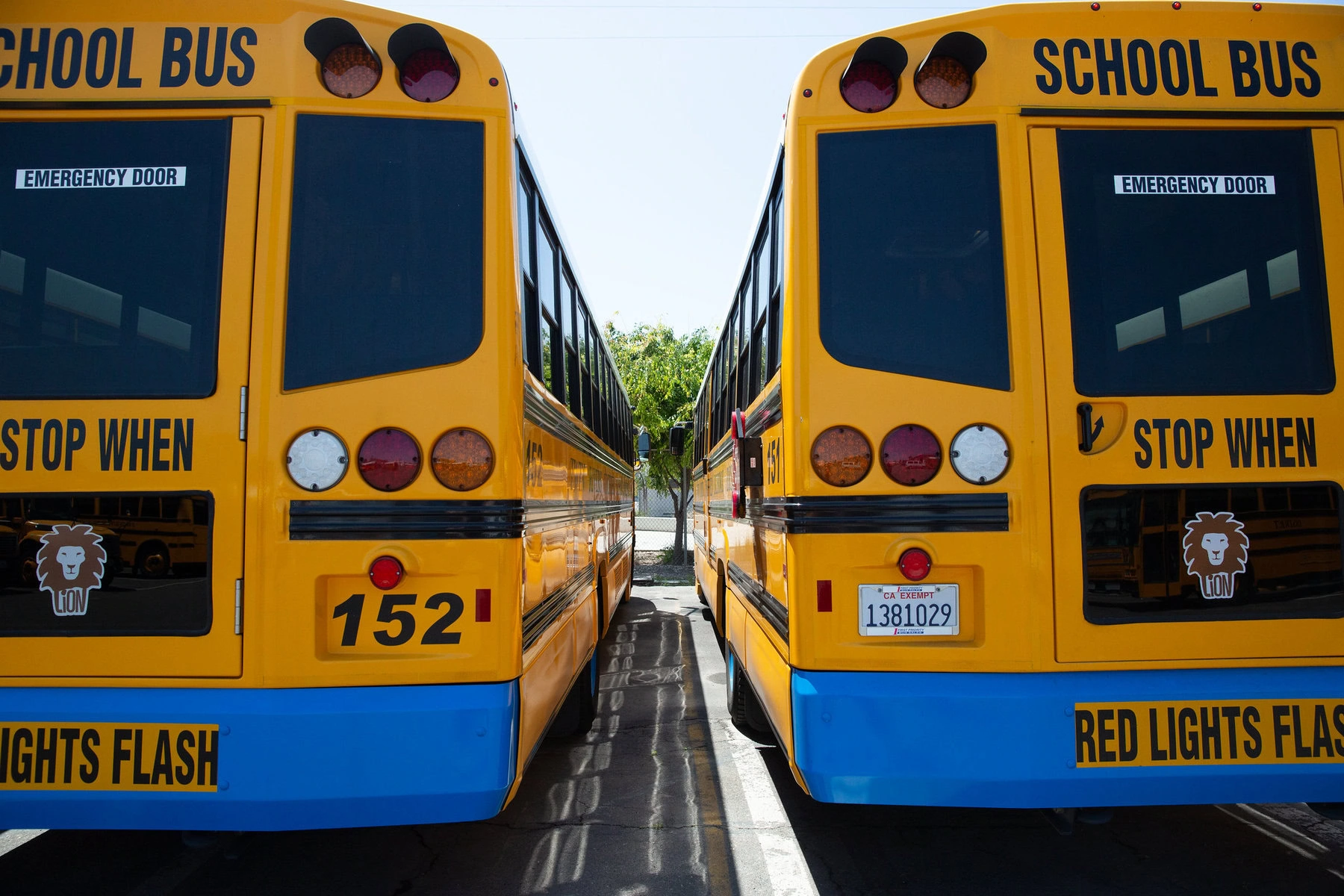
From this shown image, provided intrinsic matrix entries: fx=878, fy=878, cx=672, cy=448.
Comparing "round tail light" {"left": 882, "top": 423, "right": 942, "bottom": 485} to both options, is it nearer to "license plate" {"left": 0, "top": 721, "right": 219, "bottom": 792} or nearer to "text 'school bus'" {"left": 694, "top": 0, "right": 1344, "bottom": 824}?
"text 'school bus'" {"left": 694, "top": 0, "right": 1344, "bottom": 824}

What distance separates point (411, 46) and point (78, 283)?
53.1 inches

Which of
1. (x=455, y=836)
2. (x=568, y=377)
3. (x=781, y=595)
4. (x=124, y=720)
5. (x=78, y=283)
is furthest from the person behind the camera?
(x=568, y=377)

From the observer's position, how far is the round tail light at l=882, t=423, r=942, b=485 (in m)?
2.85

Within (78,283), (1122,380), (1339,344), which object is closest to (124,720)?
(78,283)

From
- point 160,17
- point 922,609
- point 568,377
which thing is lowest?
point 922,609

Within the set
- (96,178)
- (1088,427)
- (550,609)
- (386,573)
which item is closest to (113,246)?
(96,178)

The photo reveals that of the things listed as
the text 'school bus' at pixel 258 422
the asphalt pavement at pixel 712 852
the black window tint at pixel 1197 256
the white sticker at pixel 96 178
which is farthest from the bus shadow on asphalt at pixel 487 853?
the black window tint at pixel 1197 256

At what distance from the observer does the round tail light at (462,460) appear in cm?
278

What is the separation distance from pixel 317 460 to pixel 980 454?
2.12m

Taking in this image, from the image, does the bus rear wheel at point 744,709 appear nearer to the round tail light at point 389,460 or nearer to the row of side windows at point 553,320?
the row of side windows at point 553,320

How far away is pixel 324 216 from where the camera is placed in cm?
290


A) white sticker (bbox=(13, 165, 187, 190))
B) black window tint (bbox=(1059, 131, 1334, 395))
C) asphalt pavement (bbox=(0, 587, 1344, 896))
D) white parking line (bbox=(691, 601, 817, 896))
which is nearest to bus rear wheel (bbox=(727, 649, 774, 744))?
white parking line (bbox=(691, 601, 817, 896))

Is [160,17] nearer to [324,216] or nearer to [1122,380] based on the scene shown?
[324,216]

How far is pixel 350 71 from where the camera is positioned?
9.60 feet
